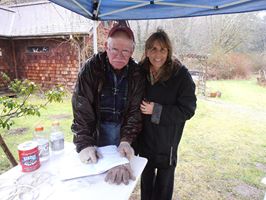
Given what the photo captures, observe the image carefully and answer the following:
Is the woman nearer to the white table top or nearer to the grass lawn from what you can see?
the white table top

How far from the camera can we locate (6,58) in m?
8.34

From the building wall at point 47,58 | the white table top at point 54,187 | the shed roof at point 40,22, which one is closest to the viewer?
the white table top at point 54,187

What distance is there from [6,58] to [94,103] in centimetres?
860

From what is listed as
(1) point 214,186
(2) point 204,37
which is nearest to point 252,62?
(2) point 204,37

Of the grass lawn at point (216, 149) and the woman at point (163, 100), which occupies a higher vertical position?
the woman at point (163, 100)

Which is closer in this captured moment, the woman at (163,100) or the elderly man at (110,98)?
the elderly man at (110,98)

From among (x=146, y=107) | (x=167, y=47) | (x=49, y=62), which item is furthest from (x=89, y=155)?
(x=49, y=62)

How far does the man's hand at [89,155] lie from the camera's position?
1.19m

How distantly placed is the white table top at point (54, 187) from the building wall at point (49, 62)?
23.5ft

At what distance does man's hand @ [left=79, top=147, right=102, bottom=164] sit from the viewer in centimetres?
119

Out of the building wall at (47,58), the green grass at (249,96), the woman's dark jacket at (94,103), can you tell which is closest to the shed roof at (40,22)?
the building wall at (47,58)

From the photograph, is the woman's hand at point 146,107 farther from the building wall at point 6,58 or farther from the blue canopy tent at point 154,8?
the building wall at point 6,58

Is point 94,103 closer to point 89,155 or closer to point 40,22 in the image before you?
point 89,155

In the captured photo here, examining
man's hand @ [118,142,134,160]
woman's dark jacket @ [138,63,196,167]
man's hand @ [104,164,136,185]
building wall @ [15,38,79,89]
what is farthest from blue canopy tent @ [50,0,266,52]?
building wall @ [15,38,79,89]
